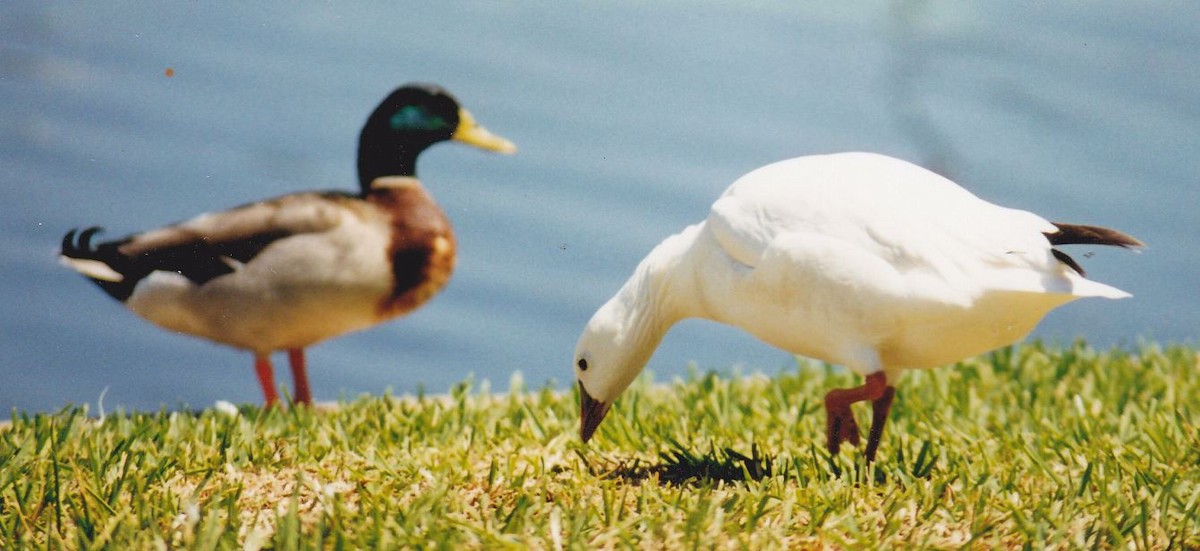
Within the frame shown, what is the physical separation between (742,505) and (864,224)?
82cm

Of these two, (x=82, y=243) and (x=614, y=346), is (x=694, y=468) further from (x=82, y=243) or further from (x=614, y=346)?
(x=82, y=243)

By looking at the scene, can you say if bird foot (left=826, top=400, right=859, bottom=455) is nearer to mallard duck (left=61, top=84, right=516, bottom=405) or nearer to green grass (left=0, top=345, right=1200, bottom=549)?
green grass (left=0, top=345, right=1200, bottom=549)

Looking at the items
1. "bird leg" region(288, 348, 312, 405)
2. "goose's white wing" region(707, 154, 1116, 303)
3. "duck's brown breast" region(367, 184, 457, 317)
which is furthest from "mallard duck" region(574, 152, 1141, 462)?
"bird leg" region(288, 348, 312, 405)

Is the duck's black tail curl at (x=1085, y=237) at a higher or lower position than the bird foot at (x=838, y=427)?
higher

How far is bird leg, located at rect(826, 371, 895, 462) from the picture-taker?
11.5 feet

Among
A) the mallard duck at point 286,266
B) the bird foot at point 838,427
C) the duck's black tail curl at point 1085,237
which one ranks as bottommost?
the bird foot at point 838,427

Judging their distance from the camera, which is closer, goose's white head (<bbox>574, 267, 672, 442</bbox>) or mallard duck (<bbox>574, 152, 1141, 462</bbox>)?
mallard duck (<bbox>574, 152, 1141, 462</bbox>)

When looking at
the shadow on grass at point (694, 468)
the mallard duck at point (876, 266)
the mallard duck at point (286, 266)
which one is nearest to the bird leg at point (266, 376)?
the mallard duck at point (286, 266)

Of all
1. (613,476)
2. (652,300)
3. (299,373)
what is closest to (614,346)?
(652,300)

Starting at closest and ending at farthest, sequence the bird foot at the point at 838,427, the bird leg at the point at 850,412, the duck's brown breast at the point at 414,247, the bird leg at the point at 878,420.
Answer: the bird leg at the point at 850,412 → the bird foot at the point at 838,427 → the bird leg at the point at 878,420 → the duck's brown breast at the point at 414,247

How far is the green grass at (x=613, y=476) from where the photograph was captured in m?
3.21

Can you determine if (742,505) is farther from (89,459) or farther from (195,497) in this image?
(89,459)

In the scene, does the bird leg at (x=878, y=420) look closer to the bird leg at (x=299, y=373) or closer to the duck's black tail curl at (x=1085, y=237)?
the duck's black tail curl at (x=1085, y=237)

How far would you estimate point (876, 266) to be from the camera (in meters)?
3.34
